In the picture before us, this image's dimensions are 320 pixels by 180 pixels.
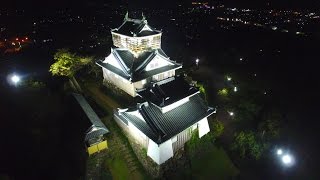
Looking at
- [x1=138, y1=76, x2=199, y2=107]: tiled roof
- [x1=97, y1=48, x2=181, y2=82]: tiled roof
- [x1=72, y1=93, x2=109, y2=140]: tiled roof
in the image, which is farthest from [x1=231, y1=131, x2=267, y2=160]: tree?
[x1=72, y1=93, x2=109, y2=140]: tiled roof

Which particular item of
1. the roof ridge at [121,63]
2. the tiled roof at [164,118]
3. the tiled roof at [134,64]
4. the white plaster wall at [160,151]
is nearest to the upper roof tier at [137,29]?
the tiled roof at [134,64]

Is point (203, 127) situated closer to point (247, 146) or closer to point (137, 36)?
point (247, 146)

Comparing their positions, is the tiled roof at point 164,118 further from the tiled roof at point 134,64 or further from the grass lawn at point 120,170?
the tiled roof at point 134,64

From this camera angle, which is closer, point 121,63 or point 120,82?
point 121,63

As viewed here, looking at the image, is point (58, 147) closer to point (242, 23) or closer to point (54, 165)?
point (54, 165)

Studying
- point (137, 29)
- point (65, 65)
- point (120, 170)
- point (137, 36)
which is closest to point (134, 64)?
point (137, 36)

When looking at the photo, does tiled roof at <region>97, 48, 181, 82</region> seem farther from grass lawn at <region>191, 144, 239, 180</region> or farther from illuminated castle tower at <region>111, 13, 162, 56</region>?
grass lawn at <region>191, 144, 239, 180</region>
